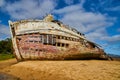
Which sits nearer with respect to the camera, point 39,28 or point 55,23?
point 39,28

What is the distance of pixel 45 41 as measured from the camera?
25281 mm

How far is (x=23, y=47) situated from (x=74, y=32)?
7.71m

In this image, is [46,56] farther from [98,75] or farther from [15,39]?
[98,75]

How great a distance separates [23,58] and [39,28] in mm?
4582

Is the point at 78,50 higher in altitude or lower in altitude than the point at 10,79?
higher

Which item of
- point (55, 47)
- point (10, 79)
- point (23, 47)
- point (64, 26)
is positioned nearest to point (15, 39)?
point (23, 47)

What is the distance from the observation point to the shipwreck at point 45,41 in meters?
25.2

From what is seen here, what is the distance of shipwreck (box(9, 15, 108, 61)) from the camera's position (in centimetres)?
2520

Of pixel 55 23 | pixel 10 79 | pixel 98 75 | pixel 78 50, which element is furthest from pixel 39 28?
pixel 98 75

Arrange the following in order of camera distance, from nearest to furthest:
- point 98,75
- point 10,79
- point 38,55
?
point 98,75, point 10,79, point 38,55

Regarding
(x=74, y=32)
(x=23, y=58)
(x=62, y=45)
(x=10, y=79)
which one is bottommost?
(x=10, y=79)

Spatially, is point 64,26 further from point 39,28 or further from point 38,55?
point 38,55

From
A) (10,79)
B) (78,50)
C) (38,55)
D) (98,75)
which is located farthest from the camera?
(78,50)

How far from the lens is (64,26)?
91.8 ft
